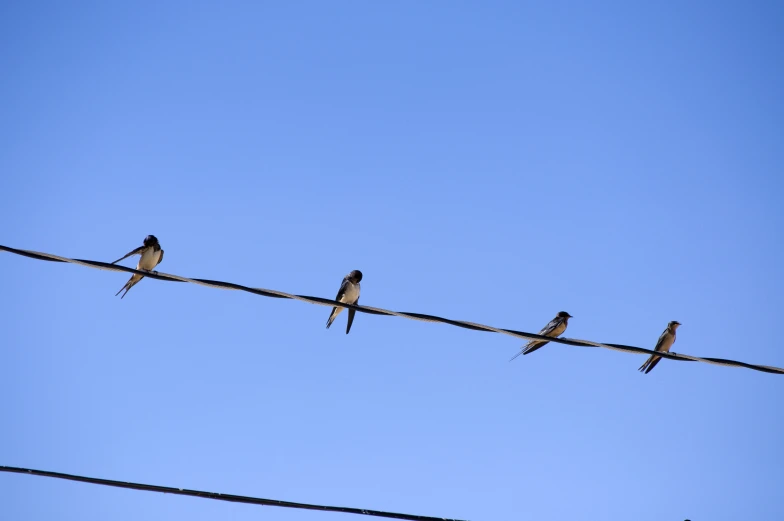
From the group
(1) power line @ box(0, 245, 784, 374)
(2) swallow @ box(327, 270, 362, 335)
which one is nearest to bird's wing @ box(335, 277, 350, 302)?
(2) swallow @ box(327, 270, 362, 335)

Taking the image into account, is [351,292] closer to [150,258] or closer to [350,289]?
[350,289]

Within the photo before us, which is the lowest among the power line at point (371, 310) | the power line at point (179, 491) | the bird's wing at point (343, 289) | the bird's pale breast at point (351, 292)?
the power line at point (179, 491)

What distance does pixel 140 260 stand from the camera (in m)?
13.3

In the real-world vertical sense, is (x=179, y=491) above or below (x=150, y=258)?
below

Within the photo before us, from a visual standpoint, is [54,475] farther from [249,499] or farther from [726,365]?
[726,365]

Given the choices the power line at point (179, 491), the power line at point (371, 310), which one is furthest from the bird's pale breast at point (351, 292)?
the power line at point (179, 491)

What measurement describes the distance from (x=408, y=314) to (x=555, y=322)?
9.14 meters

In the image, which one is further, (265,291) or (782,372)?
(782,372)

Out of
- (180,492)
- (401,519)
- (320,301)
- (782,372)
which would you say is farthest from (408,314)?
(782,372)

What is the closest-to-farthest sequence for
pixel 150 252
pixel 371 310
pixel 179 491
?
pixel 179 491 → pixel 371 310 → pixel 150 252

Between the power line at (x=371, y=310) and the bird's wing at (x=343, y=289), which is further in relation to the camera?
the bird's wing at (x=343, y=289)

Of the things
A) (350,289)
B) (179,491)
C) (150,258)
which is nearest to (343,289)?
(350,289)

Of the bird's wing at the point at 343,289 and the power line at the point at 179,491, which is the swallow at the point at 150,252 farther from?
the power line at the point at 179,491

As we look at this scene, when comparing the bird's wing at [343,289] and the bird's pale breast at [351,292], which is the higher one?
the bird's wing at [343,289]
